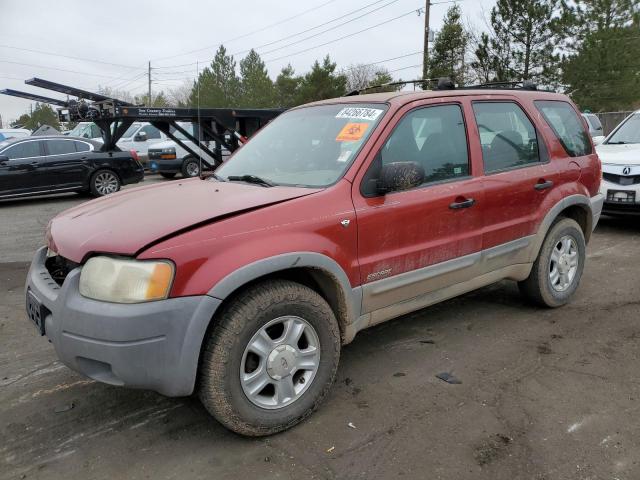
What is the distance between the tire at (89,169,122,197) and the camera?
1241 centimetres

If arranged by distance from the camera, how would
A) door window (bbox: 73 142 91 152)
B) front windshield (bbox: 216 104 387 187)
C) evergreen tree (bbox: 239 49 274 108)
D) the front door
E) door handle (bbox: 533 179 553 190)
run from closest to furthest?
1. the front door
2. front windshield (bbox: 216 104 387 187)
3. door handle (bbox: 533 179 553 190)
4. door window (bbox: 73 142 91 152)
5. evergreen tree (bbox: 239 49 274 108)

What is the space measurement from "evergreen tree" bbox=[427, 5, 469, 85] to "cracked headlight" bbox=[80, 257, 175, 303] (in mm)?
27090

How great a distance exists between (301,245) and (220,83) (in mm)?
44541

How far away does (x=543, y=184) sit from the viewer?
13.6 feet

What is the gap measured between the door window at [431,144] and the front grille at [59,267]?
1.76m

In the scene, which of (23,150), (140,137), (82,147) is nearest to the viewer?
(23,150)

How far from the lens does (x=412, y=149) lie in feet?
11.3

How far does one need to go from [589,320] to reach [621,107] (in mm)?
28675

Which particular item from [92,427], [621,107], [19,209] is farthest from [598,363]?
[621,107]

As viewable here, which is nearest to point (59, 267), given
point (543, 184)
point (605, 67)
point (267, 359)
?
point (267, 359)

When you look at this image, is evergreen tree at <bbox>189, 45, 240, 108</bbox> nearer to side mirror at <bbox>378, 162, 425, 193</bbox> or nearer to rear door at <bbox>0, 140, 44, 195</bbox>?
rear door at <bbox>0, 140, 44, 195</bbox>

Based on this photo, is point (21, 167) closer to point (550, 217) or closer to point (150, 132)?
point (150, 132)

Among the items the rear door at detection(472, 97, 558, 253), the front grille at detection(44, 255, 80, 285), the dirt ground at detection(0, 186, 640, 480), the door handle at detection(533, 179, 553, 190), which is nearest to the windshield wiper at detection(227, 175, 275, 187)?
the front grille at detection(44, 255, 80, 285)

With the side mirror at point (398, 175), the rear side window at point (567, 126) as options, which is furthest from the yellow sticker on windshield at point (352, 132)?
the rear side window at point (567, 126)
